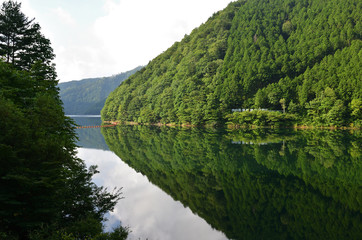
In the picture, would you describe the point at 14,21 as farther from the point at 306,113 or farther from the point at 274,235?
the point at 306,113

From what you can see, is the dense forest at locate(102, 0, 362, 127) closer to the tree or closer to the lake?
the lake

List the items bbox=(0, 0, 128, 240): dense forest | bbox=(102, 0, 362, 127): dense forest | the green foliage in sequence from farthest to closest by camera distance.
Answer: bbox=(102, 0, 362, 127): dense forest → the green foliage → bbox=(0, 0, 128, 240): dense forest

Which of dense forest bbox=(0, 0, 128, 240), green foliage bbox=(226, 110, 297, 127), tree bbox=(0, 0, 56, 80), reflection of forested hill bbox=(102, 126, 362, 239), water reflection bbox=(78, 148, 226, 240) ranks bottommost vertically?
green foliage bbox=(226, 110, 297, 127)

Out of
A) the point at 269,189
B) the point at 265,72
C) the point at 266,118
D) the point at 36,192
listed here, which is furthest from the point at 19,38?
the point at 265,72

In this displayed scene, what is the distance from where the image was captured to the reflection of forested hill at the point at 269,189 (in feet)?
35.8

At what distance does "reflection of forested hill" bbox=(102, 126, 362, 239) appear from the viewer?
1091cm

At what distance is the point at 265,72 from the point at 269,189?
8089 centimetres

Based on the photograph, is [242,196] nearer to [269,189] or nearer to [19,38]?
[269,189]

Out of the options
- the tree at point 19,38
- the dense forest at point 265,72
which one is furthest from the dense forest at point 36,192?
the dense forest at point 265,72

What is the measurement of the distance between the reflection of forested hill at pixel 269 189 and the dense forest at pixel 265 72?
149 ft

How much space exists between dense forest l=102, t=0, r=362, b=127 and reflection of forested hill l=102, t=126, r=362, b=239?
45436 mm

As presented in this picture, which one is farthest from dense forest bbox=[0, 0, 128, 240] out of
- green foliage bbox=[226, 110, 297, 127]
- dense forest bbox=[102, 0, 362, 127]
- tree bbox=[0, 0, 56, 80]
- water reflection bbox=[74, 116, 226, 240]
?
dense forest bbox=[102, 0, 362, 127]

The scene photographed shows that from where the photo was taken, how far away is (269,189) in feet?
51.3

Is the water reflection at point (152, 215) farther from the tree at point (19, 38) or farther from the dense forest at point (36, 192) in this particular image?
the tree at point (19, 38)
